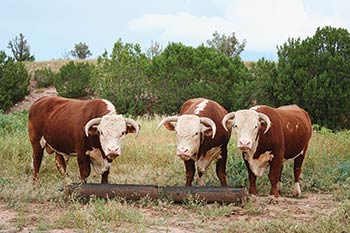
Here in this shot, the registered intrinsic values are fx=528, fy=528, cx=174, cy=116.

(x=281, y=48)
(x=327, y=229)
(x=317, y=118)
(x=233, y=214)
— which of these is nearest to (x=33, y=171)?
(x=233, y=214)

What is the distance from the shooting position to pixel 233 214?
285 inches

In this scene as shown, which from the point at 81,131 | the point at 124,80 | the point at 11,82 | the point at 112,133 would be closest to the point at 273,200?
the point at 112,133

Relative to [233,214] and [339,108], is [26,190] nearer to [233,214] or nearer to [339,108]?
[233,214]

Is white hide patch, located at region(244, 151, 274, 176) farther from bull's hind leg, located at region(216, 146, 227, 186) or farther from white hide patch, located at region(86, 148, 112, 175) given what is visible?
white hide patch, located at region(86, 148, 112, 175)

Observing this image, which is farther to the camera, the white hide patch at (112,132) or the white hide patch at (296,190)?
the white hide patch at (296,190)

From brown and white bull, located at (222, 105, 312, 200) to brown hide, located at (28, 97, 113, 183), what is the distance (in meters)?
2.17

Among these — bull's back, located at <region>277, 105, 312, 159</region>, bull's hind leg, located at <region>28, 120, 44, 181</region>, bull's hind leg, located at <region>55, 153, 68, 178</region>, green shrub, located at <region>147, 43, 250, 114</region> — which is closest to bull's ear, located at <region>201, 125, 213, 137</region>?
bull's back, located at <region>277, 105, 312, 159</region>

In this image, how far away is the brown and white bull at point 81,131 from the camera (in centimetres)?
791

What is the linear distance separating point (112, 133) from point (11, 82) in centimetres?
2355

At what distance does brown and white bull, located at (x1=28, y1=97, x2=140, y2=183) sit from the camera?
7.91 m

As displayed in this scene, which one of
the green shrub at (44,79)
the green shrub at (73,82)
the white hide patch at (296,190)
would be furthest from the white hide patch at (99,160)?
the green shrub at (44,79)

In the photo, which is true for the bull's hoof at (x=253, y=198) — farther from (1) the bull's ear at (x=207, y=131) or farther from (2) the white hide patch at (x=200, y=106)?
(2) the white hide patch at (x=200, y=106)

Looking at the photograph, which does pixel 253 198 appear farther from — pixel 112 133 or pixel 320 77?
pixel 320 77

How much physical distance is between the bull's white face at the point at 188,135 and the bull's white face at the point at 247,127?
0.59 m
